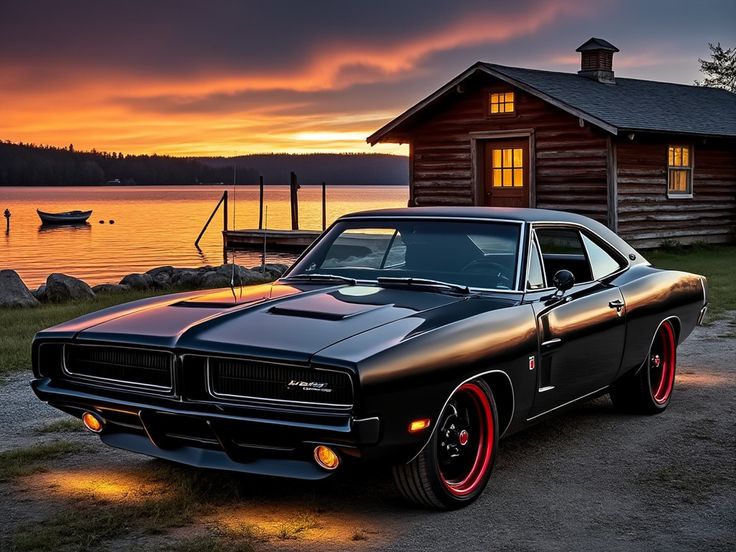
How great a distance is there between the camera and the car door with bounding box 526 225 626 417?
18.7 ft

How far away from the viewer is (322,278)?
6.17m

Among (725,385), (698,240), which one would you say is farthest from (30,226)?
(725,385)

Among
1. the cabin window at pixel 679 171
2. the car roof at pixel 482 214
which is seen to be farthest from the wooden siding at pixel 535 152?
the car roof at pixel 482 214

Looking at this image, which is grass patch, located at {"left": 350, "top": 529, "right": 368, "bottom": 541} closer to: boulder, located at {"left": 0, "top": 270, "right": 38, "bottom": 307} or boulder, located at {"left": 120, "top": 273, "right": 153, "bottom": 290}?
boulder, located at {"left": 0, "top": 270, "right": 38, "bottom": 307}

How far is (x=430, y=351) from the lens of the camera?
15.4ft

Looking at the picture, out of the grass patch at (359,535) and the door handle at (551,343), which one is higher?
the door handle at (551,343)

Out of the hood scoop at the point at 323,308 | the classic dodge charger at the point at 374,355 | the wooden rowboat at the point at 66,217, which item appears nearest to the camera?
the classic dodge charger at the point at 374,355

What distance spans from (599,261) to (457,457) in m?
2.25

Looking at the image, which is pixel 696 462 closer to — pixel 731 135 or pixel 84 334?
pixel 84 334

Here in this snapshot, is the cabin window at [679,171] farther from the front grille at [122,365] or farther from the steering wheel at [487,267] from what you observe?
the front grille at [122,365]

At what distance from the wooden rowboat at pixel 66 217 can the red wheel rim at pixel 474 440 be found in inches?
2791

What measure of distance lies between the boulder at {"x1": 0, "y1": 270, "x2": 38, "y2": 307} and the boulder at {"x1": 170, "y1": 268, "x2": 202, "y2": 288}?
3698 millimetres

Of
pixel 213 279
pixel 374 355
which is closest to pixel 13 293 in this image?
pixel 213 279

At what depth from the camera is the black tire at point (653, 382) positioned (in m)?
6.95
